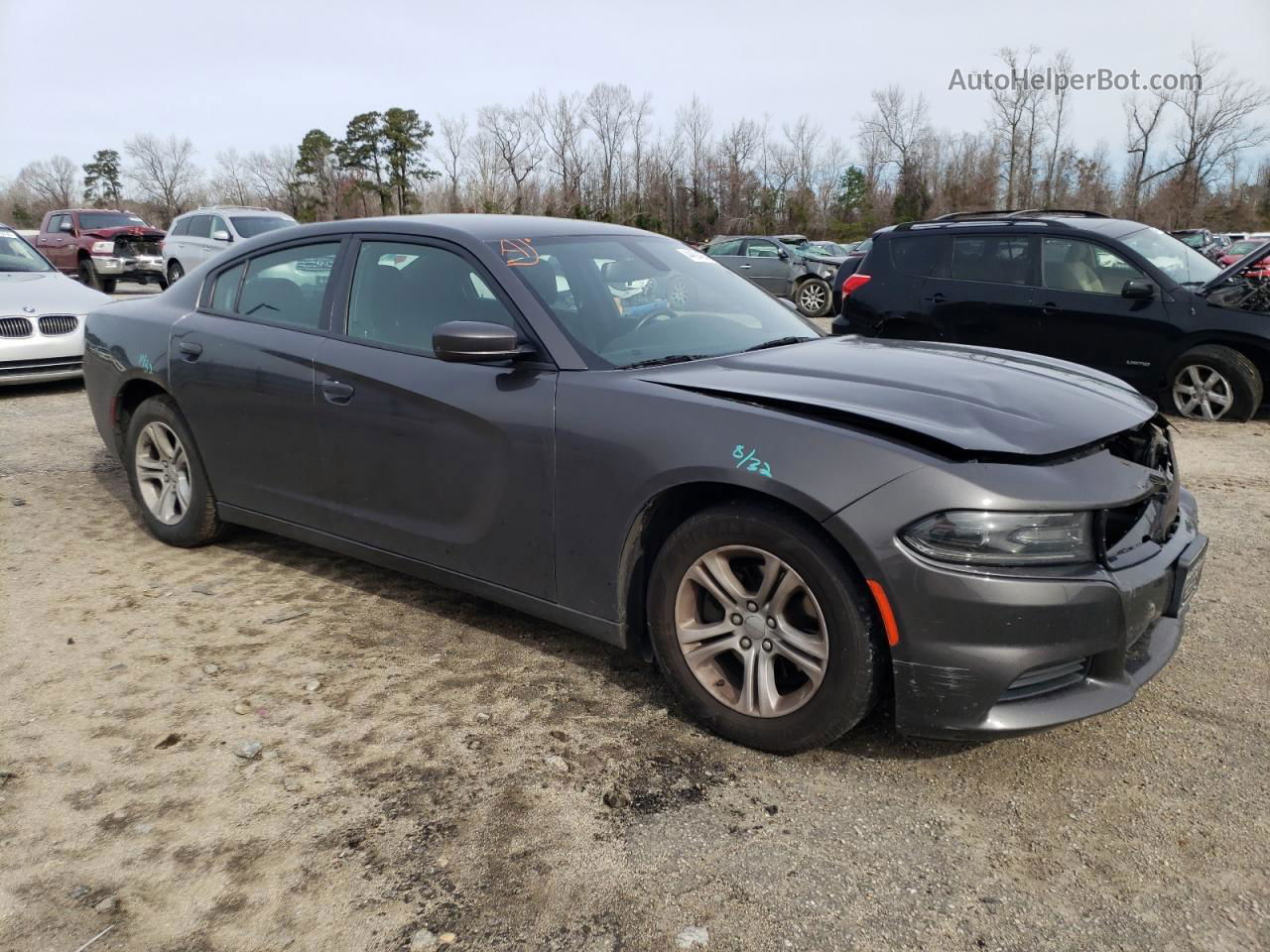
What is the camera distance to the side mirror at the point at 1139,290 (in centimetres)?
779

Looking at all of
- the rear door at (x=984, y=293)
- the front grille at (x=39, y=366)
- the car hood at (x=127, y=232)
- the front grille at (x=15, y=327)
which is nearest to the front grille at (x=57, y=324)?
the front grille at (x=15, y=327)

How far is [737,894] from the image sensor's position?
7.41ft

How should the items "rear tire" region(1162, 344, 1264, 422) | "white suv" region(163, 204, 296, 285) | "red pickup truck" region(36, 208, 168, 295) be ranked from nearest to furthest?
"rear tire" region(1162, 344, 1264, 422), "white suv" region(163, 204, 296, 285), "red pickup truck" region(36, 208, 168, 295)

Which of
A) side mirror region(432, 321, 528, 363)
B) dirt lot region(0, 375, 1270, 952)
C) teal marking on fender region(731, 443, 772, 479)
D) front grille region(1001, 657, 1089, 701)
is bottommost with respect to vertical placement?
dirt lot region(0, 375, 1270, 952)

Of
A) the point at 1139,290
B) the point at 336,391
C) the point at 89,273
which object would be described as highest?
the point at 89,273

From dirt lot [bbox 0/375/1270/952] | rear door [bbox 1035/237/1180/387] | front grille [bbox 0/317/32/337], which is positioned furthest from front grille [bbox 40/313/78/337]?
rear door [bbox 1035/237/1180/387]

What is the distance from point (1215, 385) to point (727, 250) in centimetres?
1324

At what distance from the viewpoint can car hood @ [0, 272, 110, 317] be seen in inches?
356

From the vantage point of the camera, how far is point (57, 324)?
30.2 ft

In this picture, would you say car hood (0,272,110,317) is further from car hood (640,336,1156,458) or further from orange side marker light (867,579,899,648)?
orange side marker light (867,579,899,648)

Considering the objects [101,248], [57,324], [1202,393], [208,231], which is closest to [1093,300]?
[1202,393]

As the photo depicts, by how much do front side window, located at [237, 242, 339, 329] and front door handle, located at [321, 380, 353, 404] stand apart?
32 centimetres

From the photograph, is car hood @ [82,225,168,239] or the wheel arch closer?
the wheel arch

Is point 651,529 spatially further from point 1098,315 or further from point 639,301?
point 1098,315
